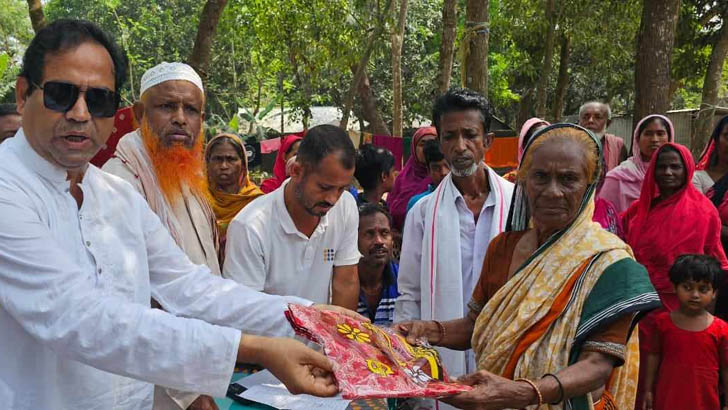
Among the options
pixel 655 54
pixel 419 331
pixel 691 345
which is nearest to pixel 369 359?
pixel 419 331

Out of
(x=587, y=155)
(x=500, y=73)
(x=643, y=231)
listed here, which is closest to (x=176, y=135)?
(x=587, y=155)

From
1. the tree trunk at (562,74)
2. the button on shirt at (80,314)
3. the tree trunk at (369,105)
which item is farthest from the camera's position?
the tree trunk at (562,74)

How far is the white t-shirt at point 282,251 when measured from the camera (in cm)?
329

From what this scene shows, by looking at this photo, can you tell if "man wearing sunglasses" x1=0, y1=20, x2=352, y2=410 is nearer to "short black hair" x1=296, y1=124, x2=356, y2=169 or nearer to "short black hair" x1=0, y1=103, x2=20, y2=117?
"short black hair" x1=296, y1=124, x2=356, y2=169

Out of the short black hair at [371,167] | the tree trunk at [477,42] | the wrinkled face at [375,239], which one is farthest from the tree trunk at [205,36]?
the wrinkled face at [375,239]

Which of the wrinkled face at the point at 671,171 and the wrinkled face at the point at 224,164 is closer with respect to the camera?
the wrinkled face at the point at 671,171

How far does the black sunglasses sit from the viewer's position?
77.0 inches

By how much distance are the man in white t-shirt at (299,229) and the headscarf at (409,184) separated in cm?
225

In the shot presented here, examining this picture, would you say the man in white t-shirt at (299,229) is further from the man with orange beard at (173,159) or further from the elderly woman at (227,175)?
the elderly woman at (227,175)

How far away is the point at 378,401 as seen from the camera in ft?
9.18

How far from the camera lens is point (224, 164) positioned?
5445 millimetres

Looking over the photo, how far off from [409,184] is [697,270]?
243cm

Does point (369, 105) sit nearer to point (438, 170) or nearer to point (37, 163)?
point (438, 170)

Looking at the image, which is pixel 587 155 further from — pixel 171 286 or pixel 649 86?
pixel 649 86
